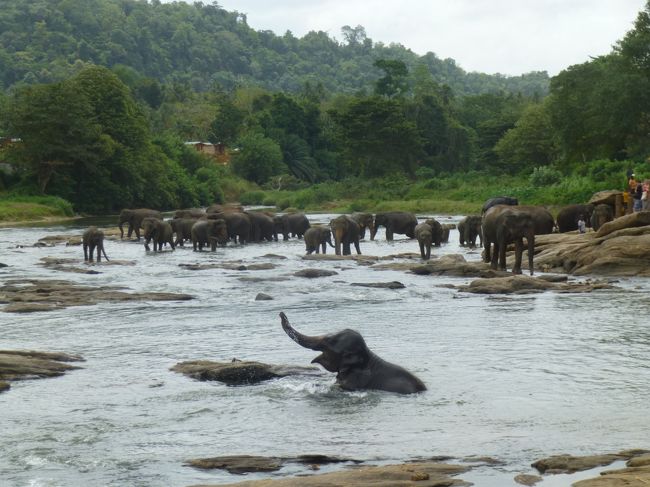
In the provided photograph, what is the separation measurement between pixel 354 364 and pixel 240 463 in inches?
145

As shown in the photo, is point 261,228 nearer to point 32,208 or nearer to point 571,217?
point 571,217

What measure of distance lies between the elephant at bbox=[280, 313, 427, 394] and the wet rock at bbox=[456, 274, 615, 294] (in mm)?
12526

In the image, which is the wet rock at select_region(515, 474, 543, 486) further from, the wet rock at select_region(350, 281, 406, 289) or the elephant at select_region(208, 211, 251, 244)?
the elephant at select_region(208, 211, 251, 244)

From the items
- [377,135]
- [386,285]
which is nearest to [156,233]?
[386,285]

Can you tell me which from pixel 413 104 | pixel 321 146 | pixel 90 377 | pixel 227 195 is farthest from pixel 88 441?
pixel 321 146

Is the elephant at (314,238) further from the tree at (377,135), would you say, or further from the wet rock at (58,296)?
the tree at (377,135)

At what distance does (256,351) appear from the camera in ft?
61.9

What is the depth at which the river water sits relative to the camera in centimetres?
1200

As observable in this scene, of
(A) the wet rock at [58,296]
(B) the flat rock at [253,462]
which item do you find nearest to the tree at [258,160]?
(A) the wet rock at [58,296]

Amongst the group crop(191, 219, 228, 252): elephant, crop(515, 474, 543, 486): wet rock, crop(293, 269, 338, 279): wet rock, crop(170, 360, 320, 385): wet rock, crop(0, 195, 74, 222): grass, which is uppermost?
crop(0, 195, 74, 222): grass

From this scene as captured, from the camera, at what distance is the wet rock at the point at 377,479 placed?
9945mm

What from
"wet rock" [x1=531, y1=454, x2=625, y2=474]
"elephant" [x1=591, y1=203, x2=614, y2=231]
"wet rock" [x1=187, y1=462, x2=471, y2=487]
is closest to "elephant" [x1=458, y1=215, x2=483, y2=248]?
"elephant" [x1=591, y1=203, x2=614, y2=231]

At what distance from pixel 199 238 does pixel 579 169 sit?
29357 mm

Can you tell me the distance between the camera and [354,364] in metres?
14.7
